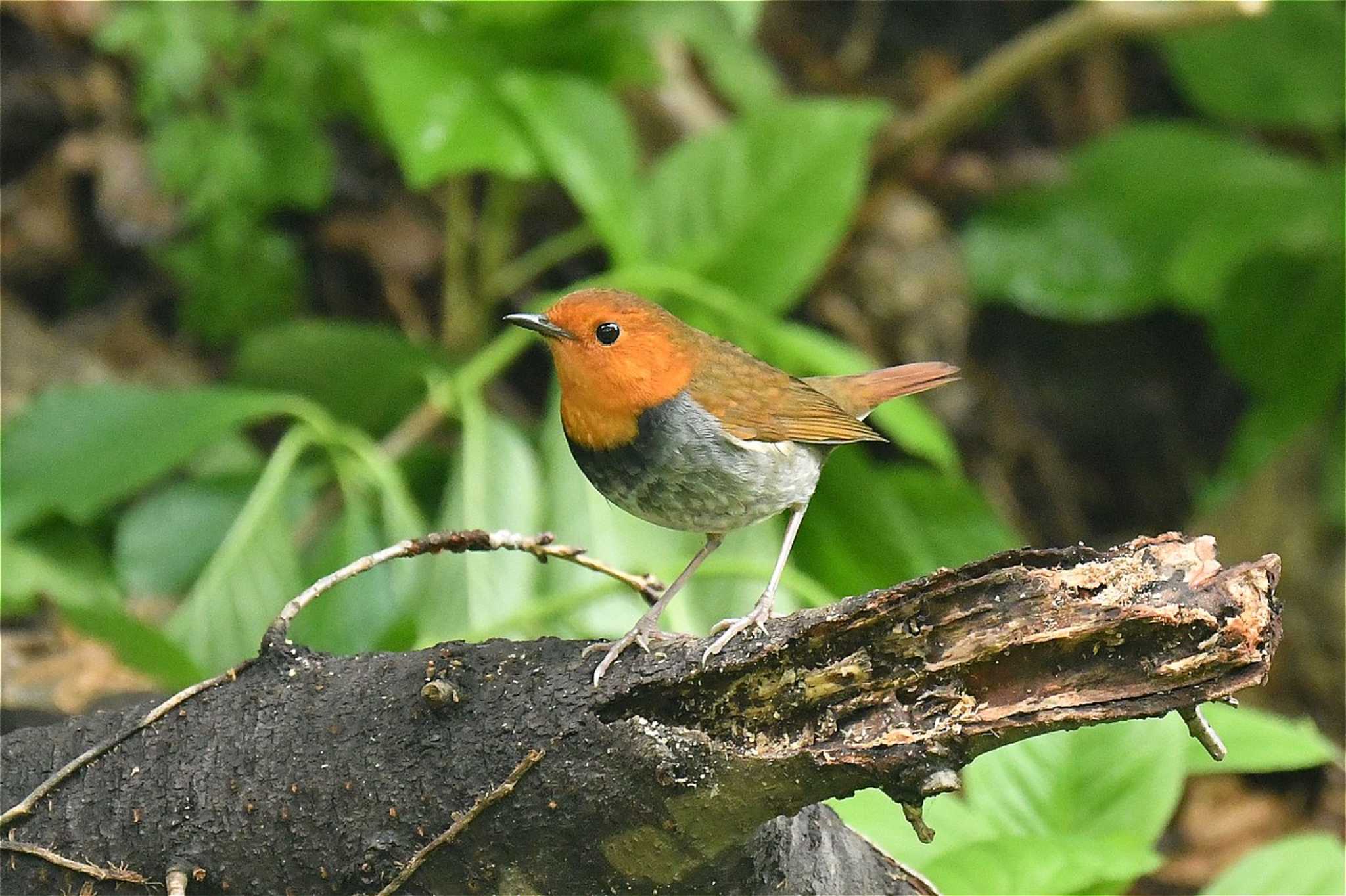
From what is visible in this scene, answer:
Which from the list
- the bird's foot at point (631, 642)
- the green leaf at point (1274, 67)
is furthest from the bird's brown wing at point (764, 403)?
the green leaf at point (1274, 67)

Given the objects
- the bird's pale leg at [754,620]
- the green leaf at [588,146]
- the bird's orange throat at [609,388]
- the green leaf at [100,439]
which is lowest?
the green leaf at [100,439]

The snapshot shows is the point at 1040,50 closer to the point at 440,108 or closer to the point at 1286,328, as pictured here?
the point at 1286,328

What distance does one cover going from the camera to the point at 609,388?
2.64m

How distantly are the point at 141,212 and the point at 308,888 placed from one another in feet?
13.7

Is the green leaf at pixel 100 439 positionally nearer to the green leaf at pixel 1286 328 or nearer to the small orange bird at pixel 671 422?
the small orange bird at pixel 671 422

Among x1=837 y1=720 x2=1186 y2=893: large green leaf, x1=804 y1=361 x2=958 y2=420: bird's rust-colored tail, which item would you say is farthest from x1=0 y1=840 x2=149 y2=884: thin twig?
x1=804 y1=361 x2=958 y2=420: bird's rust-colored tail

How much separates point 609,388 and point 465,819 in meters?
0.97

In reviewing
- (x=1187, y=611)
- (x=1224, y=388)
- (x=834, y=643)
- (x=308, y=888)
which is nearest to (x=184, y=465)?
(x=308, y=888)

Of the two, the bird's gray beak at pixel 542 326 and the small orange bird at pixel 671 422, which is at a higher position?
the bird's gray beak at pixel 542 326

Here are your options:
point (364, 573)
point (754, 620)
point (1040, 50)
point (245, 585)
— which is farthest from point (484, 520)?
point (1040, 50)

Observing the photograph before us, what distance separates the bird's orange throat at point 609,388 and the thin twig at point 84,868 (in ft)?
3.59

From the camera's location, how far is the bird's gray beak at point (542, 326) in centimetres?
264

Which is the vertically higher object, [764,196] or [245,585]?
[764,196]

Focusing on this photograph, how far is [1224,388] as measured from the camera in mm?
6820
